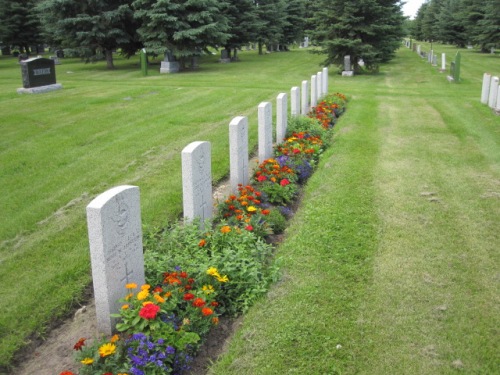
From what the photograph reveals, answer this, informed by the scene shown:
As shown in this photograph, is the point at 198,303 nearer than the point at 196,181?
Yes

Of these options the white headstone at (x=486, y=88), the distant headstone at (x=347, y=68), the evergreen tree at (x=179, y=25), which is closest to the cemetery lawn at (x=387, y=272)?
the white headstone at (x=486, y=88)

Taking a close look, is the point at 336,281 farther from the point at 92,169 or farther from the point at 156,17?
the point at 156,17

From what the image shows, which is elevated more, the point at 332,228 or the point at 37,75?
the point at 37,75

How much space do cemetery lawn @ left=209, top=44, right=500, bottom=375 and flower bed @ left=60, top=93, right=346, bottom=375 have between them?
10.4 inches

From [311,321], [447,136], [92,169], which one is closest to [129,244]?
[311,321]

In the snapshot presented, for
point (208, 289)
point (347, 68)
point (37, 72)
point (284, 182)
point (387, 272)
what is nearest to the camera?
point (208, 289)

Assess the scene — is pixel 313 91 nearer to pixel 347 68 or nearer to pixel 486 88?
pixel 486 88

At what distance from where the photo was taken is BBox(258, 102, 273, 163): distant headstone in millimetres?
8711

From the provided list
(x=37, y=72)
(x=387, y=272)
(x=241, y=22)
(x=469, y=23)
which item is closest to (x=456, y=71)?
(x=241, y=22)

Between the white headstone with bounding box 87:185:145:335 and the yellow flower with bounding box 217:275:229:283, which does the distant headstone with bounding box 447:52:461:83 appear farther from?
the white headstone with bounding box 87:185:145:335

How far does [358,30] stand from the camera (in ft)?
84.0

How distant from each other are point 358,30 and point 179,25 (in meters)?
9.01

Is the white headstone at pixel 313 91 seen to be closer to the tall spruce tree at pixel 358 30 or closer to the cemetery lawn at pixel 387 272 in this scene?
the cemetery lawn at pixel 387 272

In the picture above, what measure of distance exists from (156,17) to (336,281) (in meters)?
22.0
